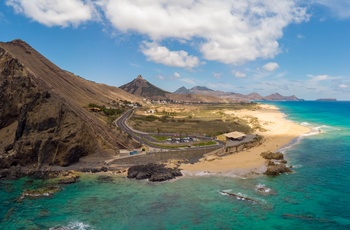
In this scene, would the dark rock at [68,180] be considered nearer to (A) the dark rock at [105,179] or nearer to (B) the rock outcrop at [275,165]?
(A) the dark rock at [105,179]

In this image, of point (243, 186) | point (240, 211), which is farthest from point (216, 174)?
point (240, 211)

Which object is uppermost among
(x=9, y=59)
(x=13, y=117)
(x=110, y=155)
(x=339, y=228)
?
(x=9, y=59)

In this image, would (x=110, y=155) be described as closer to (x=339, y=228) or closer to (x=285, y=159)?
(x=285, y=159)

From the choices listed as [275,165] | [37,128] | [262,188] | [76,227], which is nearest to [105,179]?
[76,227]

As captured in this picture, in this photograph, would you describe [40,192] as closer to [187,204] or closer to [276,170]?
[187,204]

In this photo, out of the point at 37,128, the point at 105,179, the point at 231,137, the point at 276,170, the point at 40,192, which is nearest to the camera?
the point at 40,192

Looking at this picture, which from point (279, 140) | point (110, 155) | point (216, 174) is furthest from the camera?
point (279, 140)

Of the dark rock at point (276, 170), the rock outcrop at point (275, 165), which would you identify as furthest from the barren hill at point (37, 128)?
the rock outcrop at point (275, 165)
